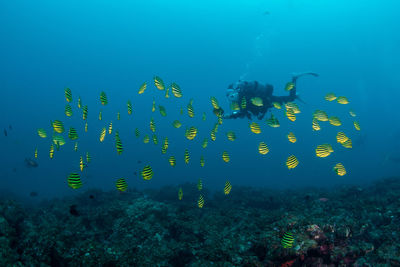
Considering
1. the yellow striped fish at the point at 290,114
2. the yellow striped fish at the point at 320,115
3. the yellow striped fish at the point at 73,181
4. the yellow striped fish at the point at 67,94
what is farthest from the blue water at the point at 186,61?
the yellow striped fish at the point at 73,181

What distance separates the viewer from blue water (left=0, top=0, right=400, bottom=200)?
8519cm

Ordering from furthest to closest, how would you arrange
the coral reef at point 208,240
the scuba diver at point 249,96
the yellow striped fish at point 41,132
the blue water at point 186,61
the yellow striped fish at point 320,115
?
the blue water at point 186,61
the scuba diver at point 249,96
the yellow striped fish at point 41,132
the yellow striped fish at point 320,115
the coral reef at point 208,240

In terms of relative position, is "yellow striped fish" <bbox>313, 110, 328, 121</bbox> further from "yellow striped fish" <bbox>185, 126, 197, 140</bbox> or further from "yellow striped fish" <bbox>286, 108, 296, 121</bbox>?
"yellow striped fish" <bbox>185, 126, 197, 140</bbox>

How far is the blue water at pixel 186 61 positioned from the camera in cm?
8519

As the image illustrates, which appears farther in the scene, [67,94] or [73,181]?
[67,94]

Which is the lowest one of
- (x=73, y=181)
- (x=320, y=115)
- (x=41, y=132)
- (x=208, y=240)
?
(x=208, y=240)

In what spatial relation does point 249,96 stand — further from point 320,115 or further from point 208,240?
point 208,240

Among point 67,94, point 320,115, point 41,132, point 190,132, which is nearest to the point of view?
point 67,94

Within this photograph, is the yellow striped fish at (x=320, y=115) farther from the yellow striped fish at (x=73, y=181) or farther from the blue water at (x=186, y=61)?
the blue water at (x=186, y=61)

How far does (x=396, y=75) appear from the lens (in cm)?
12800

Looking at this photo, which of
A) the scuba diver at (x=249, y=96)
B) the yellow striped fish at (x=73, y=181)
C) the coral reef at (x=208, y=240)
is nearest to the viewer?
the yellow striped fish at (x=73, y=181)

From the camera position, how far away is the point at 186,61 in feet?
486

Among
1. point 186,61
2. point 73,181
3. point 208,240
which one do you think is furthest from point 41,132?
point 186,61

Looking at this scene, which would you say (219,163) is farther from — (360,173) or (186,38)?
(186,38)
